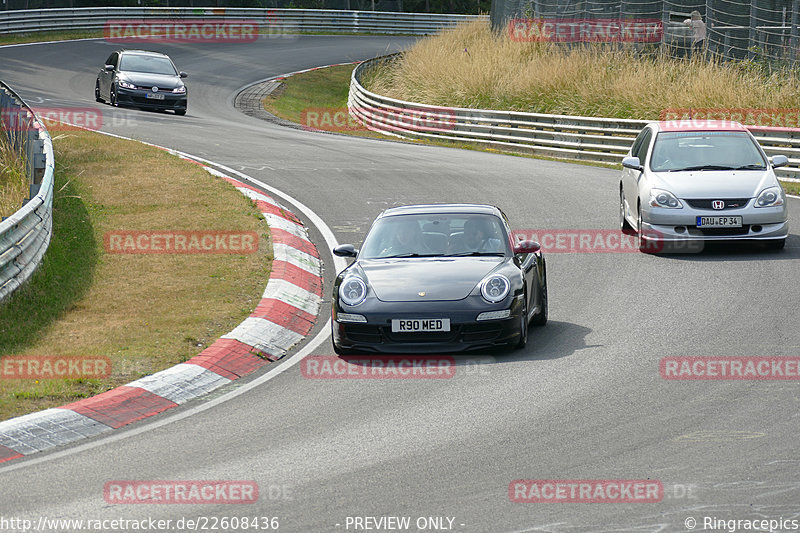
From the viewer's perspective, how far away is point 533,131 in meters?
26.9

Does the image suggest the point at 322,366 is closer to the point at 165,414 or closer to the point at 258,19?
the point at 165,414

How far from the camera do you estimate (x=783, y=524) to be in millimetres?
5621

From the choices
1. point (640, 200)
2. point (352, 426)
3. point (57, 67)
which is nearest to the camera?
point (352, 426)

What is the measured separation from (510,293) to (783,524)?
4561 millimetres

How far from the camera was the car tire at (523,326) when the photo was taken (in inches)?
393

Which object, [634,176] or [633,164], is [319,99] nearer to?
[634,176]

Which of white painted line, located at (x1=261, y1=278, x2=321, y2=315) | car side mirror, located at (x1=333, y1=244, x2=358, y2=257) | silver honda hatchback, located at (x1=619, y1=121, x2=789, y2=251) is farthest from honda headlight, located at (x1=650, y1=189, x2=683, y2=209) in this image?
car side mirror, located at (x1=333, y1=244, x2=358, y2=257)

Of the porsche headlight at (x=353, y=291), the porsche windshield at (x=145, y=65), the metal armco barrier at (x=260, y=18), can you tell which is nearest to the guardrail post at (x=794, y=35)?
the porsche windshield at (x=145, y=65)

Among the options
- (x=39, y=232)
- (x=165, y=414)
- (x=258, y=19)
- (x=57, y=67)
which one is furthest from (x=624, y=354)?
(x=258, y=19)

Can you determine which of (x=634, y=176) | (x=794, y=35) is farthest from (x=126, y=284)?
(x=794, y=35)

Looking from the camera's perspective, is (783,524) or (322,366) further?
(322,366)

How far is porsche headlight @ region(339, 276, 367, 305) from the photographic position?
1005cm

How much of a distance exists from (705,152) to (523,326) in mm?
6373

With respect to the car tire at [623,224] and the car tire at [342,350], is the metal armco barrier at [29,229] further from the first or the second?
the car tire at [623,224]
